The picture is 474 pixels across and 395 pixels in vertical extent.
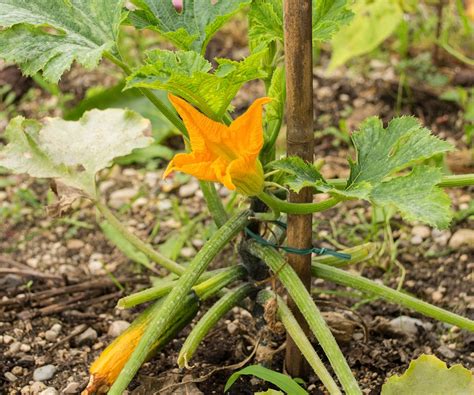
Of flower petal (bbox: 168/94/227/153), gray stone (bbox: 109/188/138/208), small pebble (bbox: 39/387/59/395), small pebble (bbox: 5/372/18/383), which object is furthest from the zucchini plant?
gray stone (bbox: 109/188/138/208)

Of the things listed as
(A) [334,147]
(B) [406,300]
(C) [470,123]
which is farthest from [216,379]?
(C) [470,123]

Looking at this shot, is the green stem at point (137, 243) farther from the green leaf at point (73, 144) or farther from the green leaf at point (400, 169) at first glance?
the green leaf at point (400, 169)

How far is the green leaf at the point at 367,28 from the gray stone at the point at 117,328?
137cm

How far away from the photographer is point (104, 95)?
10.3 feet

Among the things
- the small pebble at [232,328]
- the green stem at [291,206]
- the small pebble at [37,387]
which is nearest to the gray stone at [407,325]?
the small pebble at [232,328]

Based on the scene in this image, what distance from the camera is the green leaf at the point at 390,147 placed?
62.6 inches

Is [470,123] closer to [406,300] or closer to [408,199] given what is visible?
[406,300]

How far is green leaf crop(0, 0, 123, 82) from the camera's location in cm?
165

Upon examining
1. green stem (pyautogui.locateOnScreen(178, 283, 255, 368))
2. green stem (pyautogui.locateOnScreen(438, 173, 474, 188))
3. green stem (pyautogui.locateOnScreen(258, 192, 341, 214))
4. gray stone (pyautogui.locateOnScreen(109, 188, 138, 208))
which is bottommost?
gray stone (pyautogui.locateOnScreen(109, 188, 138, 208))

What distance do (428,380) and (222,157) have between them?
586mm

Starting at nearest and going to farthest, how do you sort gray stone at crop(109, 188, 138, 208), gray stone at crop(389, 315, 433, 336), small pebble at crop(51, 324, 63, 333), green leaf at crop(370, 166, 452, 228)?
green leaf at crop(370, 166, 452, 228)
gray stone at crop(389, 315, 433, 336)
small pebble at crop(51, 324, 63, 333)
gray stone at crop(109, 188, 138, 208)

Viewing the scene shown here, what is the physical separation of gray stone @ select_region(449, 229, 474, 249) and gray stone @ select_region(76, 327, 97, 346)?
3.60ft

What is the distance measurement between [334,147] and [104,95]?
0.86m

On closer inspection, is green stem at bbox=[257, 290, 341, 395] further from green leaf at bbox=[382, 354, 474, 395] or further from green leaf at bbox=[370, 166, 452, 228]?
green leaf at bbox=[370, 166, 452, 228]
